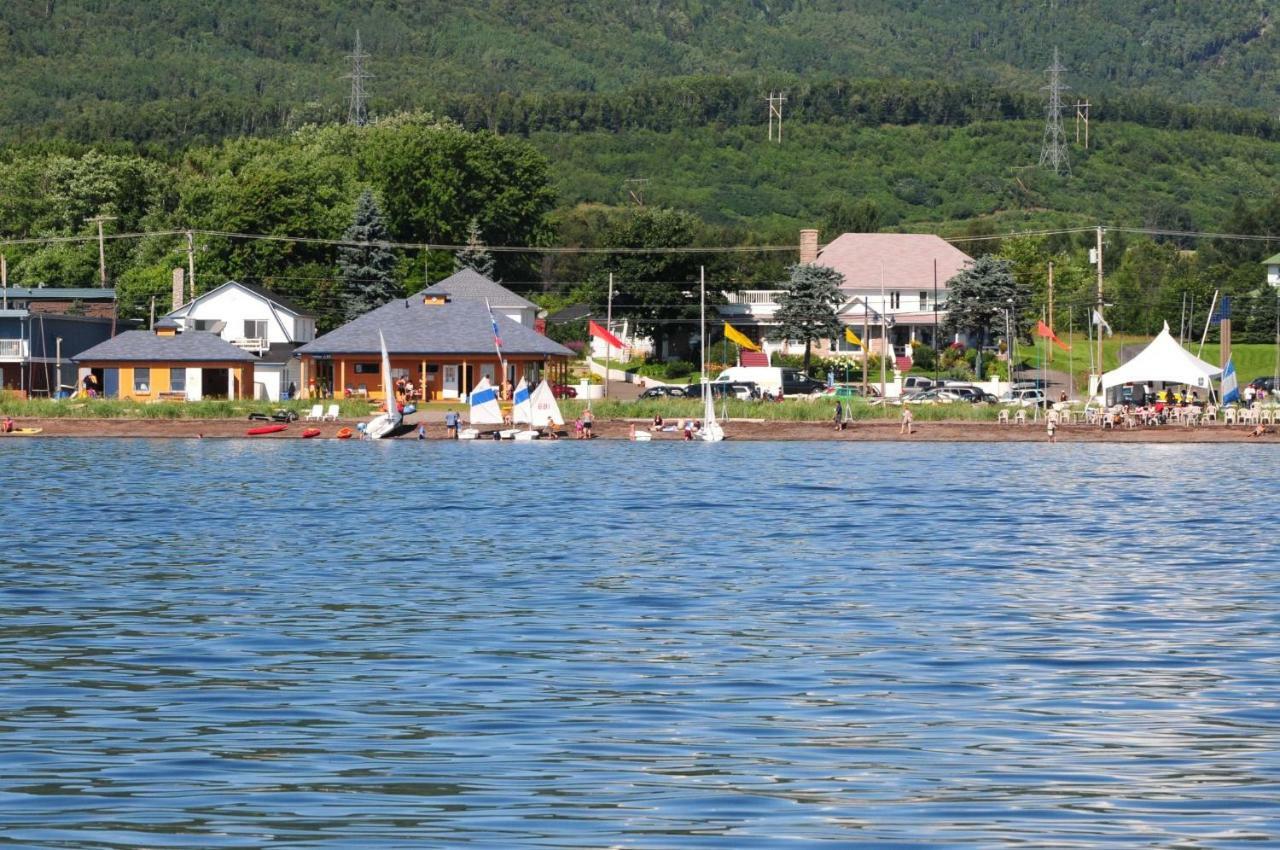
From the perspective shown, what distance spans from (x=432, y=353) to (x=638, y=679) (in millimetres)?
80668

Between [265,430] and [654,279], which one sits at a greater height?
[654,279]

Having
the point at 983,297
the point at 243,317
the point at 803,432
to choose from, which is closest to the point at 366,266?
the point at 243,317

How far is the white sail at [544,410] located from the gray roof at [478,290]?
36466 mm

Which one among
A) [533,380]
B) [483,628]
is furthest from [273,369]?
[483,628]

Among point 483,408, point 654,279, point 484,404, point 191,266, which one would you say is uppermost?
point 191,266

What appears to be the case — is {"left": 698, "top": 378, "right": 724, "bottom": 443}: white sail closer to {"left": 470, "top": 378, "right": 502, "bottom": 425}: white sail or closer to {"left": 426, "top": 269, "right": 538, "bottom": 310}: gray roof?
{"left": 470, "top": 378, "right": 502, "bottom": 425}: white sail

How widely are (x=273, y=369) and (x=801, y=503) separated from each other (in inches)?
2626

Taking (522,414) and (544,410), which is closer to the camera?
(544,410)

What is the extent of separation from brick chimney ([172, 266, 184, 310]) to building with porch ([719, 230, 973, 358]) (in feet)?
123

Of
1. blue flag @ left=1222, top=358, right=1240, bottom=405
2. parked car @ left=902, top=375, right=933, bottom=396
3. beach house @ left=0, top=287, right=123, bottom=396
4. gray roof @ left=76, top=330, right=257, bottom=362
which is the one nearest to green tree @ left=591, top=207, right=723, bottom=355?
parked car @ left=902, top=375, right=933, bottom=396

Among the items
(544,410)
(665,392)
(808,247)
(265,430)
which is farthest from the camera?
(808,247)

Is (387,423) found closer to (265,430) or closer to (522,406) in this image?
(522,406)

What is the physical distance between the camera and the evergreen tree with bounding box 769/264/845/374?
124 meters

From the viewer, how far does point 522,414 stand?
8619 centimetres
